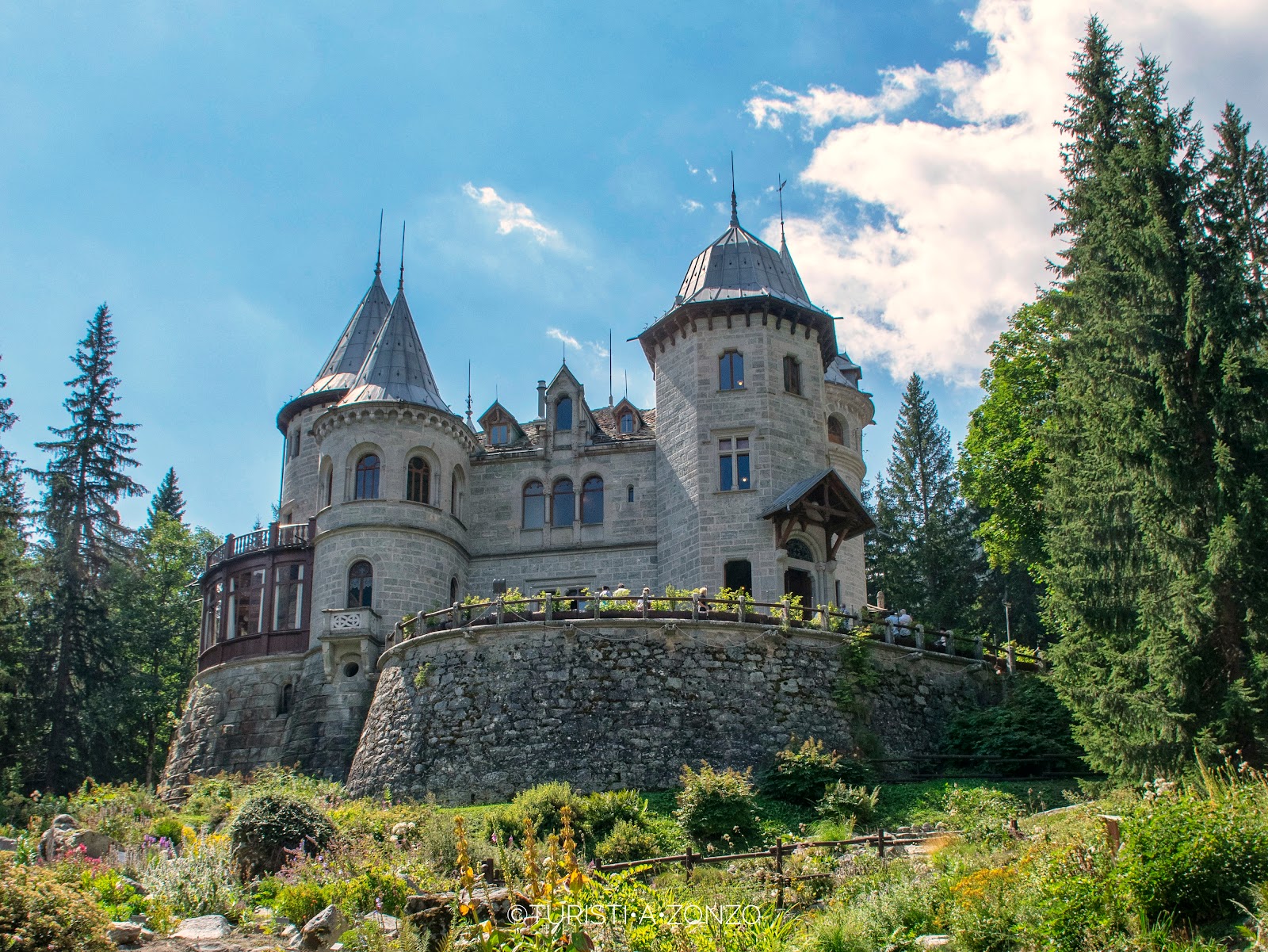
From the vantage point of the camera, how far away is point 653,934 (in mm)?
12383

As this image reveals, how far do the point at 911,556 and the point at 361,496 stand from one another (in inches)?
1142

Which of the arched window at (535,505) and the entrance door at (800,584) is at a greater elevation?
the arched window at (535,505)

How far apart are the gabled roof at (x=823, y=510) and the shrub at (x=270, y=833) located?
62.3 feet

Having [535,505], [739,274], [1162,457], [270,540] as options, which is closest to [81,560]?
[270,540]

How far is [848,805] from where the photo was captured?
24.8 m

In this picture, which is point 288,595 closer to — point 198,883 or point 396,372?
point 396,372

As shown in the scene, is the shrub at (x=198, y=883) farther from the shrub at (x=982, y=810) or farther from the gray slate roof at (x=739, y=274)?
the gray slate roof at (x=739, y=274)

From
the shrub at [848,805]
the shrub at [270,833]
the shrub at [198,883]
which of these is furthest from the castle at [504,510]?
the shrub at [198,883]

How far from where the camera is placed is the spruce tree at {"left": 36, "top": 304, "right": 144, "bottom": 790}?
39.2 metres

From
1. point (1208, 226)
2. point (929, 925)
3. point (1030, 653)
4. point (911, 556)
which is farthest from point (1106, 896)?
point (911, 556)

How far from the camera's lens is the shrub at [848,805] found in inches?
966

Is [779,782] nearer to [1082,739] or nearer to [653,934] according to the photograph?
[1082,739]

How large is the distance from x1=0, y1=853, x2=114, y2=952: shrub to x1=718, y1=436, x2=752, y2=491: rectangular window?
25.3 metres

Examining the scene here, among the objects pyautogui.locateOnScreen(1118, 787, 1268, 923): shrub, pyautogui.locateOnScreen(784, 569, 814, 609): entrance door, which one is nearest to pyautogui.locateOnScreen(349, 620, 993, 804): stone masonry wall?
pyautogui.locateOnScreen(784, 569, 814, 609): entrance door
